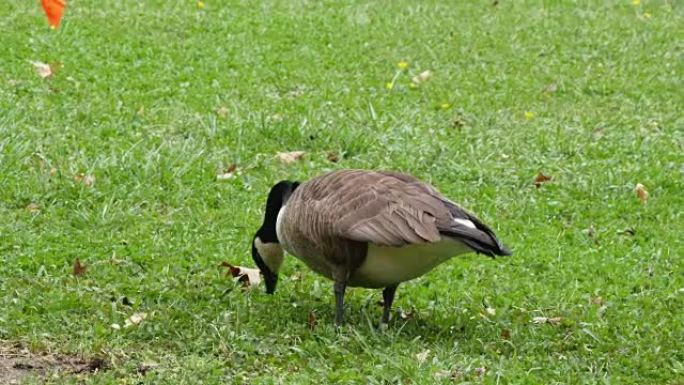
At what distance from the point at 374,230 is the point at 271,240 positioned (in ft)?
3.26

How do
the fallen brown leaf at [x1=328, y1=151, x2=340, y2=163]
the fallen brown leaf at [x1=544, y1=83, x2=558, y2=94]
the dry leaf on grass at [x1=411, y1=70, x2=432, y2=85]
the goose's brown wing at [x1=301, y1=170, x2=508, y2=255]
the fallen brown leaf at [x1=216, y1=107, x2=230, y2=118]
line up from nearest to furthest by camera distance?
the goose's brown wing at [x1=301, y1=170, x2=508, y2=255], the fallen brown leaf at [x1=328, y1=151, x2=340, y2=163], the fallen brown leaf at [x1=216, y1=107, x2=230, y2=118], the fallen brown leaf at [x1=544, y1=83, x2=558, y2=94], the dry leaf on grass at [x1=411, y1=70, x2=432, y2=85]

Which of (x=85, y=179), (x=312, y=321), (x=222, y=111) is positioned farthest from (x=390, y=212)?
(x=222, y=111)

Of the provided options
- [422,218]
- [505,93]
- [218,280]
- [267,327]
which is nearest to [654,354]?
[422,218]

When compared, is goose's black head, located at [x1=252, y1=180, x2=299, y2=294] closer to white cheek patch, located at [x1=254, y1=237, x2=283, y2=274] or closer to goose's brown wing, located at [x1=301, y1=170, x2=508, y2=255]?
white cheek patch, located at [x1=254, y1=237, x2=283, y2=274]

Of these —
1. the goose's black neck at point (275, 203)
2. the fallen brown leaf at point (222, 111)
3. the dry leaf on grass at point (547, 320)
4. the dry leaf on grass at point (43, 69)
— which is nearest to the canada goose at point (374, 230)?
the goose's black neck at point (275, 203)

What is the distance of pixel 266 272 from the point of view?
6.16m

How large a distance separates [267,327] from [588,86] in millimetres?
5768

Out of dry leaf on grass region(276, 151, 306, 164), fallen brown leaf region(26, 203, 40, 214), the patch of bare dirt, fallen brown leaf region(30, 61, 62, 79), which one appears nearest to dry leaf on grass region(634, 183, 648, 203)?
dry leaf on grass region(276, 151, 306, 164)

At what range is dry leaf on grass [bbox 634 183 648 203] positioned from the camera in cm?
793

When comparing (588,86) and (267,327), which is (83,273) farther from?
(588,86)

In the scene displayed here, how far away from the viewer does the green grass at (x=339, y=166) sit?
5.49 metres

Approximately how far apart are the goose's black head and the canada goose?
0.44 ft

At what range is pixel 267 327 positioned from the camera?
18.7 feet

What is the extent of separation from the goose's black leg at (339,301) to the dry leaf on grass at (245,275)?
831 mm
